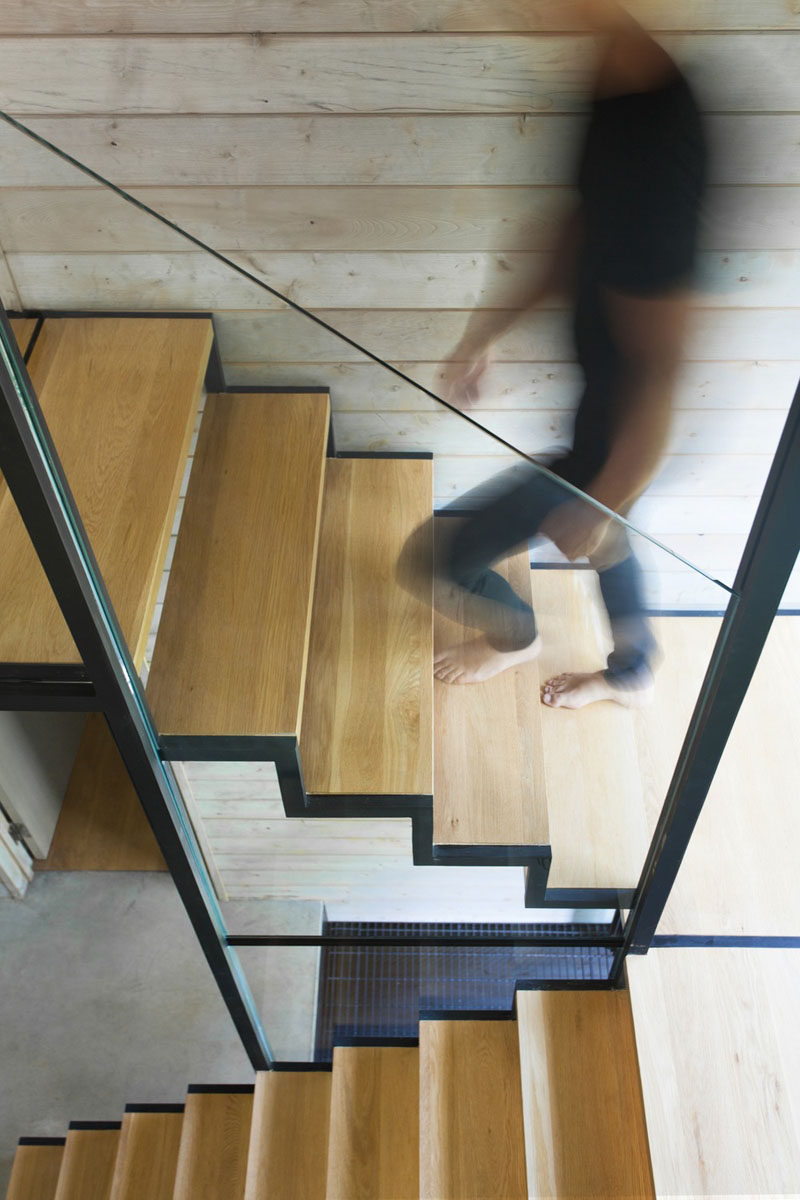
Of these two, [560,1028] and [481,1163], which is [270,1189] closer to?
[481,1163]

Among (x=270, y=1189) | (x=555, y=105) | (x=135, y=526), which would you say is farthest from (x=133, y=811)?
(x=555, y=105)

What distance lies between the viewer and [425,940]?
1.64m

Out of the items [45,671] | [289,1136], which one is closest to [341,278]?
[45,671]

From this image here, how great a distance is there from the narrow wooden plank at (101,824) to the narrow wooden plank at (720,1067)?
1595mm

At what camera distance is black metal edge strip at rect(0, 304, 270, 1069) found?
0.83 meters

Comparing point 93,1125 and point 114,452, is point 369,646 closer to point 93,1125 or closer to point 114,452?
point 114,452

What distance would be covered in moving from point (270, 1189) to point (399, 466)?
177 centimetres

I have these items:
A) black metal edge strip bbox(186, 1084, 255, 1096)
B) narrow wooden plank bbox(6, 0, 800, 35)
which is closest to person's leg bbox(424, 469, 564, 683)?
narrow wooden plank bbox(6, 0, 800, 35)

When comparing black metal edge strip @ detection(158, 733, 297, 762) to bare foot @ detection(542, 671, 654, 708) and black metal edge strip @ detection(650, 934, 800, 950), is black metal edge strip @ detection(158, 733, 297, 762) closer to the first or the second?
bare foot @ detection(542, 671, 654, 708)

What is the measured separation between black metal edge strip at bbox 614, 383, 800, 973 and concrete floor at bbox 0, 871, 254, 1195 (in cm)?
138

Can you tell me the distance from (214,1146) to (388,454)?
181 centimetres

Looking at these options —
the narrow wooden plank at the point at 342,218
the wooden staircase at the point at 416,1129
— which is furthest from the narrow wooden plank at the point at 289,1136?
the narrow wooden plank at the point at 342,218

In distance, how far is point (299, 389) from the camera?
2.62 ft

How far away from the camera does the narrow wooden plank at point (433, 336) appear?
0.61m
